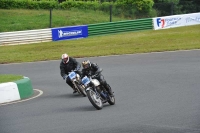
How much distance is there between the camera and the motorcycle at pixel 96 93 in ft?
43.7

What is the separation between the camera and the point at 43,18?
139 feet

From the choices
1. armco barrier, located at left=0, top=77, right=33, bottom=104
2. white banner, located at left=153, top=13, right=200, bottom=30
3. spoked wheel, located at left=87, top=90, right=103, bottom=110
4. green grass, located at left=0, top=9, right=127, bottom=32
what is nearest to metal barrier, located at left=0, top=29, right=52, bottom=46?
green grass, located at left=0, top=9, right=127, bottom=32

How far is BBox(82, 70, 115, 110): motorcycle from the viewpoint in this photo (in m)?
13.3

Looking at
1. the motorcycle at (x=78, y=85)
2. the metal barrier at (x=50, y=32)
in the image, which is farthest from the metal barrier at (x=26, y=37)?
the motorcycle at (x=78, y=85)

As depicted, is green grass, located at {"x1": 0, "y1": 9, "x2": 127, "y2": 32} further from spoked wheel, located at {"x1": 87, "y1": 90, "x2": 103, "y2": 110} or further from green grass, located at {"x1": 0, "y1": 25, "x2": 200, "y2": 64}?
spoked wheel, located at {"x1": 87, "y1": 90, "x2": 103, "y2": 110}

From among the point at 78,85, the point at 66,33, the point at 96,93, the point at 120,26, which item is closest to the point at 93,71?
the point at 96,93

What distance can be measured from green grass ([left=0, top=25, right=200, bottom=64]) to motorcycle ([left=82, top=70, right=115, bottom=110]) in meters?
14.4

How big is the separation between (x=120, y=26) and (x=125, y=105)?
80.8ft

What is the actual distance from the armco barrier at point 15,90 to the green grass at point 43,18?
2342cm

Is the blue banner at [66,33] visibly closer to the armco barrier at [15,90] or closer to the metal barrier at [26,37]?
the metal barrier at [26,37]

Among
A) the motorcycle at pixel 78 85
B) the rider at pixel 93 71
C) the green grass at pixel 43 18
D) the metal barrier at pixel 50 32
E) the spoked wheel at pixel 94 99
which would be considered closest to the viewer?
the spoked wheel at pixel 94 99

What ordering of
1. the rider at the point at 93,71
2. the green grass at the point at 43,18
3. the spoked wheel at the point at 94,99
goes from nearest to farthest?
the spoked wheel at the point at 94,99 → the rider at the point at 93,71 → the green grass at the point at 43,18

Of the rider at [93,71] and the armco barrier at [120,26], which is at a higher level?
the rider at [93,71]

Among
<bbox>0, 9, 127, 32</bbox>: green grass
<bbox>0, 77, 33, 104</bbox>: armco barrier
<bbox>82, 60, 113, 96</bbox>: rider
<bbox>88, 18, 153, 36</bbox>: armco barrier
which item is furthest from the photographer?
<bbox>0, 9, 127, 32</bbox>: green grass
